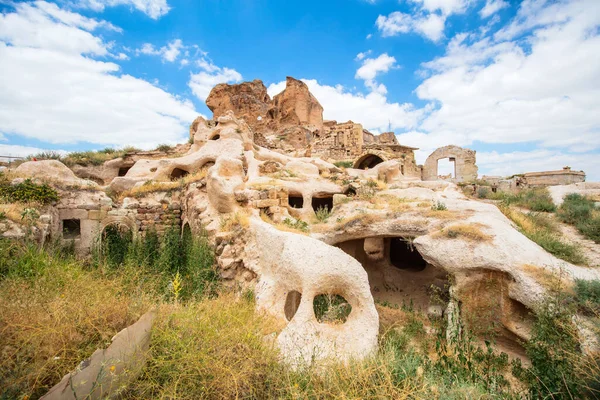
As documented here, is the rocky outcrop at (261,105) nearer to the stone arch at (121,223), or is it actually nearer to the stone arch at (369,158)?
the stone arch at (369,158)

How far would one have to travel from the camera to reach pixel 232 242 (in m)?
5.98

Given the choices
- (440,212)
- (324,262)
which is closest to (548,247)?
(440,212)

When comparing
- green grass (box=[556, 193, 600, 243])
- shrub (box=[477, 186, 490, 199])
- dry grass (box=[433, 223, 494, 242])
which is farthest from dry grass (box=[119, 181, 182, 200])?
shrub (box=[477, 186, 490, 199])

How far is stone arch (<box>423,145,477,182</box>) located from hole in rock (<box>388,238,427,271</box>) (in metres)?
11.1

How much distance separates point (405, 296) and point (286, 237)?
168 inches

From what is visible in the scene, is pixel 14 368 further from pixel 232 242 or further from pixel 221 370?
pixel 232 242

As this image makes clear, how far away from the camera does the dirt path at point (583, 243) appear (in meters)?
5.26

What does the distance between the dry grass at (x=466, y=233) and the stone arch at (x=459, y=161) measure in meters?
14.3

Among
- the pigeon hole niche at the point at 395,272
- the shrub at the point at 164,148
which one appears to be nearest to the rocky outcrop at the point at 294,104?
the shrub at the point at 164,148

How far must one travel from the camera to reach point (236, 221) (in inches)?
247

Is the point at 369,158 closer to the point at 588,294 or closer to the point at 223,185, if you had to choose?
the point at 223,185

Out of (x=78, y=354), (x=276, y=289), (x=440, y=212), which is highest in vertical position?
(x=440, y=212)

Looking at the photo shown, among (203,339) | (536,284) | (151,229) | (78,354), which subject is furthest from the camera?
(151,229)

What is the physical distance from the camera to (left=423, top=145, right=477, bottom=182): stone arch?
1777cm
